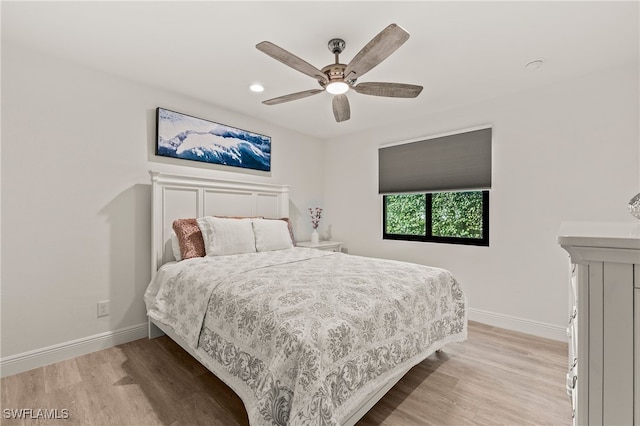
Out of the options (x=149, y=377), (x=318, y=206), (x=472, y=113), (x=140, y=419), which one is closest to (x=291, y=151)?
(x=318, y=206)

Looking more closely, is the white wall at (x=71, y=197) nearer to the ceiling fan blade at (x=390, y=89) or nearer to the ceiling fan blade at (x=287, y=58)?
the ceiling fan blade at (x=287, y=58)

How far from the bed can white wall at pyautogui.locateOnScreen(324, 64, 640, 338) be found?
108 centimetres

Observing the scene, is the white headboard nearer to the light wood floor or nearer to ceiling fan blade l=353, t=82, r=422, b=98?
the light wood floor

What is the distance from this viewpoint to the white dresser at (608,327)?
2.39 feet

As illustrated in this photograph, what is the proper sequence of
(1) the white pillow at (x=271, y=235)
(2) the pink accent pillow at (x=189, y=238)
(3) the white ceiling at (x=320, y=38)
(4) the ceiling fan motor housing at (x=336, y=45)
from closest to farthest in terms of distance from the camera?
(3) the white ceiling at (x=320, y=38) → (4) the ceiling fan motor housing at (x=336, y=45) → (2) the pink accent pillow at (x=189, y=238) → (1) the white pillow at (x=271, y=235)

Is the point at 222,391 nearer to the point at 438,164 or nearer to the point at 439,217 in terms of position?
the point at 439,217

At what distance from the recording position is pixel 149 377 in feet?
6.64

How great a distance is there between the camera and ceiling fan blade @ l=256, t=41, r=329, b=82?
1.60 m

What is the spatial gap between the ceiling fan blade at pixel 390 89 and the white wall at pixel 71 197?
2.01 meters

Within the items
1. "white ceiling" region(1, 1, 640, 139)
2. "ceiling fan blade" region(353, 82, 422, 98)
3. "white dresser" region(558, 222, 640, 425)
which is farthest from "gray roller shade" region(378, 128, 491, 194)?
"white dresser" region(558, 222, 640, 425)

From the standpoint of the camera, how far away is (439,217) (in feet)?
11.5

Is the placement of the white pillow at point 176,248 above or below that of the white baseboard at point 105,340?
above

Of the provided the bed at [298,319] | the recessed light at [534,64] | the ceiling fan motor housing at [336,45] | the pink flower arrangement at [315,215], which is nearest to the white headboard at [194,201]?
the bed at [298,319]

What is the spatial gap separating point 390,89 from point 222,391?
239 cm
